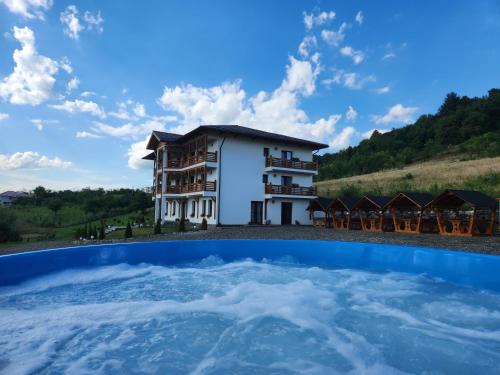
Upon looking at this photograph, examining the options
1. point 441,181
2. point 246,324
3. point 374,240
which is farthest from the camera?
point 441,181

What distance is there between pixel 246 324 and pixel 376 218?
598 inches

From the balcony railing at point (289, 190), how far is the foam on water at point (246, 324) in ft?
46.3

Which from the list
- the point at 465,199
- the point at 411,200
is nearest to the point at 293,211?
the point at 411,200

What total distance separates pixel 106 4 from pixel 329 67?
41.6 feet

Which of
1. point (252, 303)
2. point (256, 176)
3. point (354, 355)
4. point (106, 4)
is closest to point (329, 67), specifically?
point (256, 176)

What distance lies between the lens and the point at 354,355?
5.05 m

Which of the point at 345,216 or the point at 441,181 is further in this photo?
the point at 441,181

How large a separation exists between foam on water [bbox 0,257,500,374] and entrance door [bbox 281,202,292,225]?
15.1 m

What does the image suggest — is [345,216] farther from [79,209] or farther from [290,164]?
[79,209]

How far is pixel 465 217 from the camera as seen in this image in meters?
16.1

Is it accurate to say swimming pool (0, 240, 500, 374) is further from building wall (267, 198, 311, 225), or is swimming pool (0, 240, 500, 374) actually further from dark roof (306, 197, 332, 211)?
building wall (267, 198, 311, 225)

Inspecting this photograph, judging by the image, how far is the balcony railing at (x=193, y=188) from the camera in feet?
72.7

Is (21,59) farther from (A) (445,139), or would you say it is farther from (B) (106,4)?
(A) (445,139)

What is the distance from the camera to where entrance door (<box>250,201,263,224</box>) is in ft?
78.1
